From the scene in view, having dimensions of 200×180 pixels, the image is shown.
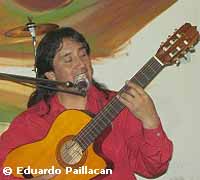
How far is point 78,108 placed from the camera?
60.0 inches

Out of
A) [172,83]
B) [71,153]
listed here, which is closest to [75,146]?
[71,153]

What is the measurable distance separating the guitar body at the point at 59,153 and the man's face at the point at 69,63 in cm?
13

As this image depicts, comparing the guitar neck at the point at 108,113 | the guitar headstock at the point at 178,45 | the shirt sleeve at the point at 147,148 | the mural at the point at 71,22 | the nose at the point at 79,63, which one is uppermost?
the mural at the point at 71,22

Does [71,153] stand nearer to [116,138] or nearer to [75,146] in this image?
[75,146]

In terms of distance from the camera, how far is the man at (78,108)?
4.91ft

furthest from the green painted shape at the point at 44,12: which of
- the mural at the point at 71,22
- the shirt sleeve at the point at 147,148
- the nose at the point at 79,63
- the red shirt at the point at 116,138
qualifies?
the shirt sleeve at the point at 147,148

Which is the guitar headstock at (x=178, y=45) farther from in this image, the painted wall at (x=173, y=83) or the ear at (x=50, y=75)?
the ear at (x=50, y=75)

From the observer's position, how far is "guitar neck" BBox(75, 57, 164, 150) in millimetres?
1462

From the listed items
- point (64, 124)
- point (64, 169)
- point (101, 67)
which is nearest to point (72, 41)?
point (101, 67)

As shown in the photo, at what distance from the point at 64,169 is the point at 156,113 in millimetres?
330

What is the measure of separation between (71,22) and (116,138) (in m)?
0.39

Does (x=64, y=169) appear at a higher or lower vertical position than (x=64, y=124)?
lower

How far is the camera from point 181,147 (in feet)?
5.13

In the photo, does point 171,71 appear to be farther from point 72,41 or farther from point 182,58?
point 72,41
